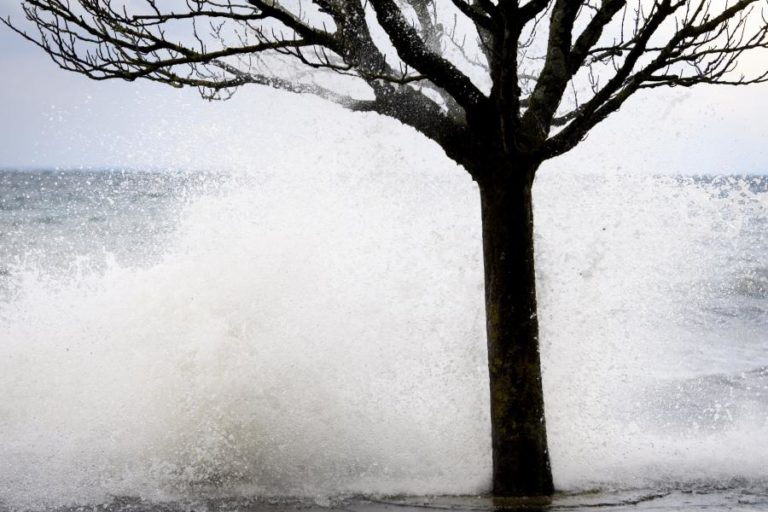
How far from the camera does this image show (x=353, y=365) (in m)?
8.26

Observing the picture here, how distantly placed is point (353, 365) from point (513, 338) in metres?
3.06

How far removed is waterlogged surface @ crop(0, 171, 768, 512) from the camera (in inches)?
253

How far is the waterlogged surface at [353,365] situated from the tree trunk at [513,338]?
365mm

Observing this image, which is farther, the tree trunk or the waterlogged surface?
the waterlogged surface

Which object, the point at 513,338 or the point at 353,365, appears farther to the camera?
the point at 353,365

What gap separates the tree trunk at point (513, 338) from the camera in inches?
217

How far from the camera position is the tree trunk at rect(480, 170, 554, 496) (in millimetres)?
5523

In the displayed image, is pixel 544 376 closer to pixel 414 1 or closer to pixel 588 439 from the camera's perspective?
pixel 588 439

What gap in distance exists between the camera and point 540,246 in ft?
35.6

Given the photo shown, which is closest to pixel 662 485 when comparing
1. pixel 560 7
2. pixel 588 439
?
pixel 588 439

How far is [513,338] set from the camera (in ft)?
18.2

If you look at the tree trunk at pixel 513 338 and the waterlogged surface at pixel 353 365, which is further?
the waterlogged surface at pixel 353 365

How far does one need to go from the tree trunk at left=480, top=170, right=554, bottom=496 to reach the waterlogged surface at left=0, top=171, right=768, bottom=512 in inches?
14.4

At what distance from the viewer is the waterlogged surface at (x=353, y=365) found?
643 centimetres
